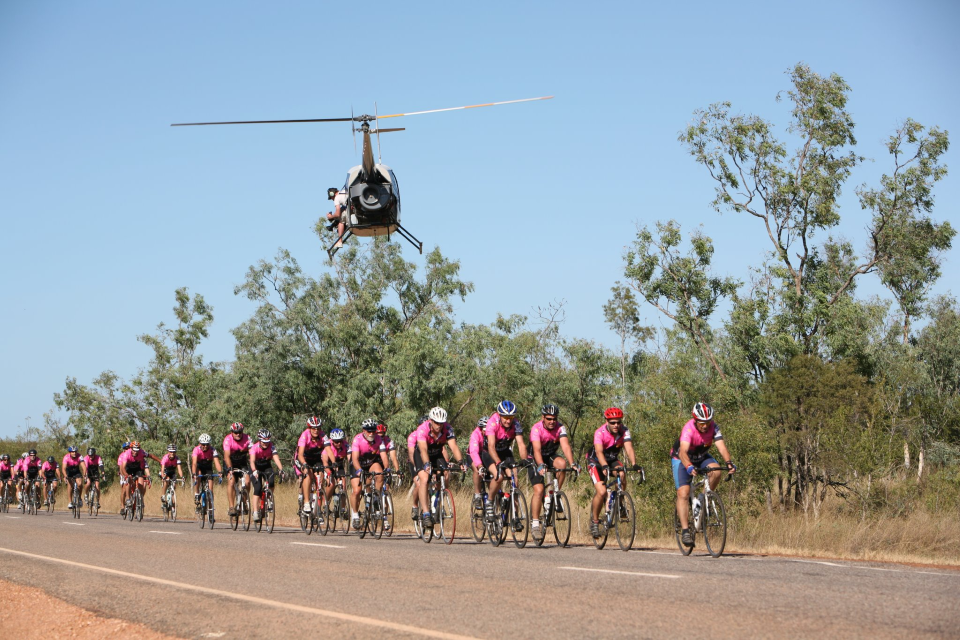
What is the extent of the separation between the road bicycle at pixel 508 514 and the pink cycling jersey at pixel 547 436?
45 cm

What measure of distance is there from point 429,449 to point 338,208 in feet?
24.9

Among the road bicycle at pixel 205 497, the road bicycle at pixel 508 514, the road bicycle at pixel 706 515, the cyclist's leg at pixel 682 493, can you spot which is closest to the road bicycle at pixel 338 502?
the road bicycle at pixel 205 497

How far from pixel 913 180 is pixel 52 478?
31.5 meters

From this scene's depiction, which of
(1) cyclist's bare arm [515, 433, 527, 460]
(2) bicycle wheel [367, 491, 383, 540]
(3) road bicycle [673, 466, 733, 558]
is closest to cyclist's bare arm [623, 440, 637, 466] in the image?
(3) road bicycle [673, 466, 733, 558]

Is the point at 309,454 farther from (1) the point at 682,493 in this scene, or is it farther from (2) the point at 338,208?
(1) the point at 682,493

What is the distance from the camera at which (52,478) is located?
37.1 m

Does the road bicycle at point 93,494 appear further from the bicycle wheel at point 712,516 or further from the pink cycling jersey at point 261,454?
the bicycle wheel at point 712,516

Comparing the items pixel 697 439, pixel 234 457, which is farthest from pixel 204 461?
pixel 697 439

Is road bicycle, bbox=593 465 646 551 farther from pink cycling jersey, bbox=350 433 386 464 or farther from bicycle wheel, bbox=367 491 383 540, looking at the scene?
pink cycling jersey, bbox=350 433 386 464

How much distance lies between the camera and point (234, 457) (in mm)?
23406

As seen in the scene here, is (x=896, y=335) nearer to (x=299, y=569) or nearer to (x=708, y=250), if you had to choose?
(x=708, y=250)

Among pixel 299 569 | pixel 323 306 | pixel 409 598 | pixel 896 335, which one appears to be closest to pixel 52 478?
pixel 323 306

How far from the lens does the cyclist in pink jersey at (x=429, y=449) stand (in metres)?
17.4

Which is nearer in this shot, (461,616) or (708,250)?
(461,616)
